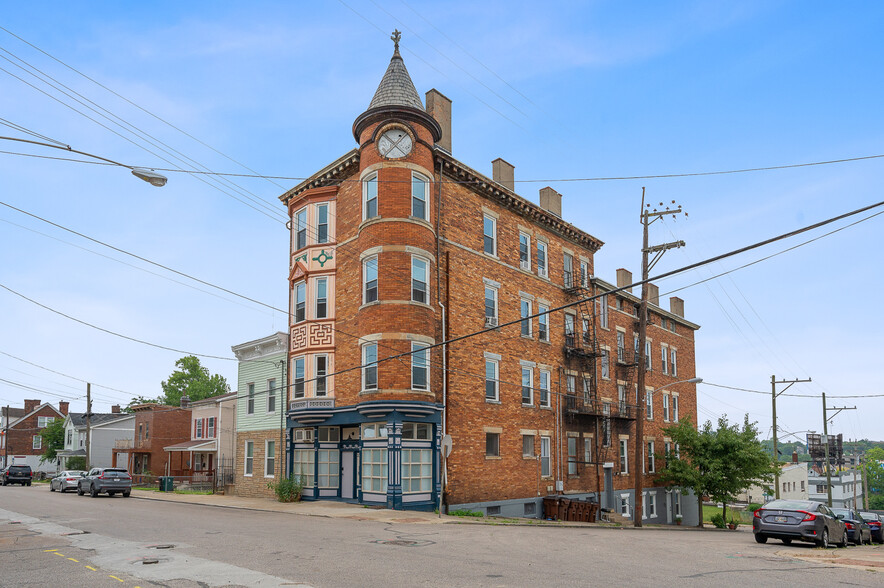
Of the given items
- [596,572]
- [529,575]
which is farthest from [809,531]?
[529,575]

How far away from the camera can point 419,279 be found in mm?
27531

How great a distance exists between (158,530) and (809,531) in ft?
56.7

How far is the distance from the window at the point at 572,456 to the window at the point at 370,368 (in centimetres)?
1371

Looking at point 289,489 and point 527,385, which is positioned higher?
point 527,385

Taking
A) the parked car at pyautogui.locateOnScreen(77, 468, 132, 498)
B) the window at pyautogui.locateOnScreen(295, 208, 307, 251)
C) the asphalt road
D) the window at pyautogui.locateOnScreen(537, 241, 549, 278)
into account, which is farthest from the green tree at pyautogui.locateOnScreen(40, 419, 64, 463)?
the window at pyautogui.locateOnScreen(537, 241, 549, 278)

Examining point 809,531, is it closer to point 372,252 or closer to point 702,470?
point 372,252

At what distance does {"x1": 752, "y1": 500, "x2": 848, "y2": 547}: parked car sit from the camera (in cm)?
1850

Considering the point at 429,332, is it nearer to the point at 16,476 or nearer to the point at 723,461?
the point at 723,461

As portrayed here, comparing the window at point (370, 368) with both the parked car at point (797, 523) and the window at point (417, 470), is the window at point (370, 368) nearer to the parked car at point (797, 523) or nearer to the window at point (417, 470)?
the window at point (417, 470)

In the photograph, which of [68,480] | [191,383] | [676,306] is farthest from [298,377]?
[191,383]

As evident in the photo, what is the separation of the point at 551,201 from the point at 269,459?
20.2 meters

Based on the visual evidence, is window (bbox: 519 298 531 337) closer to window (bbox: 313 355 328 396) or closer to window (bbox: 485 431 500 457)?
window (bbox: 485 431 500 457)

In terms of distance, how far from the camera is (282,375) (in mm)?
33656

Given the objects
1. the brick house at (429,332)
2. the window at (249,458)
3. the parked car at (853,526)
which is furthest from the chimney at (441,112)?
the parked car at (853,526)
